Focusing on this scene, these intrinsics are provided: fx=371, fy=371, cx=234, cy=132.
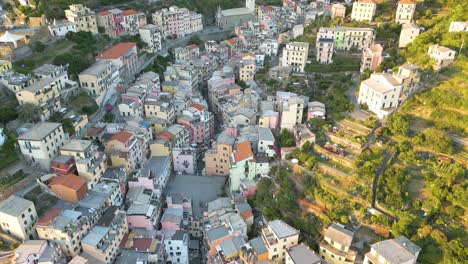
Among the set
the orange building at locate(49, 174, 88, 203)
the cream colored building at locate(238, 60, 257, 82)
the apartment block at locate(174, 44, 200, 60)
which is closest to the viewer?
the orange building at locate(49, 174, 88, 203)

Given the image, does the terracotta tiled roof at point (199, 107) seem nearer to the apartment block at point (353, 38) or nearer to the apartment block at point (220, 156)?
the apartment block at point (220, 156)

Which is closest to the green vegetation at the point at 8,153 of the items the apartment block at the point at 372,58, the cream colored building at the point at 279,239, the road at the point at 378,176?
the cream colored building at the point at 279,239

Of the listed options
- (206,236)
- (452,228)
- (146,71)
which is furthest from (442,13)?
(206,236)

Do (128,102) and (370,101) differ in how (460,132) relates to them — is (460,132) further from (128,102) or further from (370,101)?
(128,102)

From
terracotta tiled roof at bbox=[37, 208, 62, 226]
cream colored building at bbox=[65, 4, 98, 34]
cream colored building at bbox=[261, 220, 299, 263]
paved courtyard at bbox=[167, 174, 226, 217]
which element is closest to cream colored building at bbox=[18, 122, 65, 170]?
terracotta tiled roof at bbox=[37, 208, 62, 226]

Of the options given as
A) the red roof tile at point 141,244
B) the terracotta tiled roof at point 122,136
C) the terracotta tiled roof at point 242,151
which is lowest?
the red roof tile at point 141,244

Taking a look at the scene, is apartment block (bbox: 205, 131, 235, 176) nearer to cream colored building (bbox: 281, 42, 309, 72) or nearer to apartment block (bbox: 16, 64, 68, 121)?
cream colored building (bbox: 281, 42, 309, 72)

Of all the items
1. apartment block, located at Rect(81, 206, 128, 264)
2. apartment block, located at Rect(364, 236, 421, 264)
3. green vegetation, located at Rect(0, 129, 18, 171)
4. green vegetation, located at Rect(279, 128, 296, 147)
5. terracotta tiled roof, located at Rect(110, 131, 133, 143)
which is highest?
green vegetation, located at Rect(0, 129, 18, 171)
